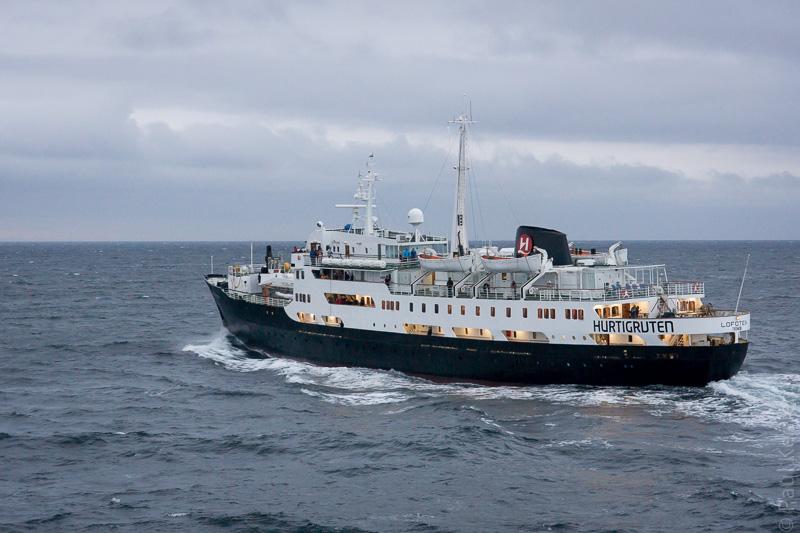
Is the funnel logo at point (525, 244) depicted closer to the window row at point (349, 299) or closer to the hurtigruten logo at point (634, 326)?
the hurtigruten logo at point (634, 326)

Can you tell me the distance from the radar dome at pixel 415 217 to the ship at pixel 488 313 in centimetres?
6

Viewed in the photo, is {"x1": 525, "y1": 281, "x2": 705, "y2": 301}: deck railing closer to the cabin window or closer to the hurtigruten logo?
the hurtigruten logo


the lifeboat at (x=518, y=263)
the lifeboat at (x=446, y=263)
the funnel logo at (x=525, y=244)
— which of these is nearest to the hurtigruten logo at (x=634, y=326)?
the lifeboat at (x=518, y=263)

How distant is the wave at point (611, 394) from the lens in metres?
34.9

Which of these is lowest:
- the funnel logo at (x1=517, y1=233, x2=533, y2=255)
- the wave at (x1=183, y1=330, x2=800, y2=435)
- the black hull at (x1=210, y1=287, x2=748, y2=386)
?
the wave at (x1=183, y1=330, x2=800, y2=435)

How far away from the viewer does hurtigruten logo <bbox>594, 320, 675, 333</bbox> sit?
37.8m

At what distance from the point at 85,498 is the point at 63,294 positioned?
255 feet

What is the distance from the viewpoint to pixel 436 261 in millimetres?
43156

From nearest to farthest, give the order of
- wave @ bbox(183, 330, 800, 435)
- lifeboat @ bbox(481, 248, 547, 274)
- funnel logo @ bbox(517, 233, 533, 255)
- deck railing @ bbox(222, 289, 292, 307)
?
wave @ bbox(183, 330, 800, 435), lifeboat @ bbox(481, 248, 547, 274), funnel logo @ bbox(517, 233, 533, 255), deck railing @ bbox(222, 289, 292, 307)

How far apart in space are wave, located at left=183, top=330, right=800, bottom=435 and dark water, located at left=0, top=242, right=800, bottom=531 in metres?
0.15

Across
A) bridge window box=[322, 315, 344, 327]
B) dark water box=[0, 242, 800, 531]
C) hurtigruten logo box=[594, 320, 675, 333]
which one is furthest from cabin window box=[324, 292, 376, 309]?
hurtigruten logo box=[594, 320, 675, 333]

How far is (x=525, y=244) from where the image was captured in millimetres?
42625

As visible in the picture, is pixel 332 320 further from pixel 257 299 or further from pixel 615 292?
pixel 615 292

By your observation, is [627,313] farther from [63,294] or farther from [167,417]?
[63,294]
